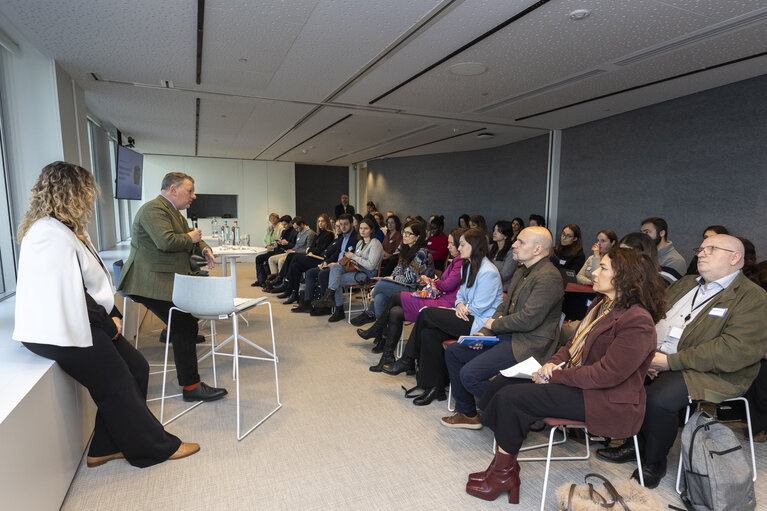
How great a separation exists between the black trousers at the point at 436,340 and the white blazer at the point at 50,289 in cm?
210

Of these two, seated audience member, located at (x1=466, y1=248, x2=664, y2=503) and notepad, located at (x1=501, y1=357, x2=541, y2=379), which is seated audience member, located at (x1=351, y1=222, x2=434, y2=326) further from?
seated audience member, located at (x1=466, y1=248, x2=664, y2=503)

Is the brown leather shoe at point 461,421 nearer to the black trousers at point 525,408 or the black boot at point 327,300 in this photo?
the black trousers at point 525,408

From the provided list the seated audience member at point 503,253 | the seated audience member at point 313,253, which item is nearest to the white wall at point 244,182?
the seated audience member at point 313,253

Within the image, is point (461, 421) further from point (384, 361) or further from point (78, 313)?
point (78, 313)

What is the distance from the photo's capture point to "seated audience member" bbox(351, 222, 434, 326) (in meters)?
4.12

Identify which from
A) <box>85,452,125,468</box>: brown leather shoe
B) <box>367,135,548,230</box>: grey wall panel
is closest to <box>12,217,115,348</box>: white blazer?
<box>85,452,125,468</box>: brown leather shoe

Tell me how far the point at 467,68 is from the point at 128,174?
5433 millimetres

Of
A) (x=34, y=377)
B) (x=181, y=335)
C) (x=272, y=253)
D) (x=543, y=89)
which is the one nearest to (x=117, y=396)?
(x=34, y=377)

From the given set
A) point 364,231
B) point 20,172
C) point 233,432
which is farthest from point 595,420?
point 20,172

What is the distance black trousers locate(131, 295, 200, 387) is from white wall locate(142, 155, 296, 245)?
9.30 metres

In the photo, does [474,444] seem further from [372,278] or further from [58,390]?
[372,278]

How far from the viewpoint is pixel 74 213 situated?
1.87 m

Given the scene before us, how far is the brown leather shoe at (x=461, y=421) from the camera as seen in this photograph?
8.73 ft

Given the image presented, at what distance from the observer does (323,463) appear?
227cm
